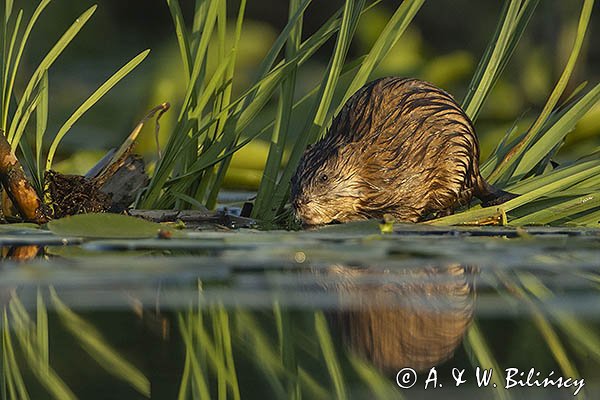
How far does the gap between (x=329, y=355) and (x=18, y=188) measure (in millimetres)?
1846

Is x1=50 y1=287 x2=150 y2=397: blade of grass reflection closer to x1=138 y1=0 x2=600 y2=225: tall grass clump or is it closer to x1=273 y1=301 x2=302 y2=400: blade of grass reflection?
x1=273 y1=301 x2=302 y2=400: blade of grass reflection

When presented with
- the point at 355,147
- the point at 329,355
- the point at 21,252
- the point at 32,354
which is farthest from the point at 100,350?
the point at 355,147

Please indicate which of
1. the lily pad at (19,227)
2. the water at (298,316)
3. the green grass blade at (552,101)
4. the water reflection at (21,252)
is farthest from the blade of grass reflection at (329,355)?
the green grass blade at (552,101)

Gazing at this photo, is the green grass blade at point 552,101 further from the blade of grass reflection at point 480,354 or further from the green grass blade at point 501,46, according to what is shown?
the blade of grass reflection at point 480,354

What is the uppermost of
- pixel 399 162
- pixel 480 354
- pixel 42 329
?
pixel 399 162

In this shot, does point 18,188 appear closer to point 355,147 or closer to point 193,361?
point 355,147

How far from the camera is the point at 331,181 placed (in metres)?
3.75

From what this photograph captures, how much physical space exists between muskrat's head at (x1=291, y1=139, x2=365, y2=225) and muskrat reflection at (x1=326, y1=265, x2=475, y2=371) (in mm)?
1185

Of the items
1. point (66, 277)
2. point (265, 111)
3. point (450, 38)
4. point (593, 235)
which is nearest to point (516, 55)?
point (450, 38)

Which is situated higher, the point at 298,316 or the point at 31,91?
the point at 31,91

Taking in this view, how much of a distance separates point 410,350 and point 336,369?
0.17 meters

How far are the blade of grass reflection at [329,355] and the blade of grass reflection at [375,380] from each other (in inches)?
1.1

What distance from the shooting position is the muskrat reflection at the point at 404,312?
5.48ft

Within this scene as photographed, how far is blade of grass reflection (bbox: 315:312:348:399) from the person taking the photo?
147 centimetres
